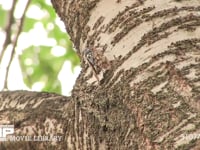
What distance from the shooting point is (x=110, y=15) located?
3.18 ft

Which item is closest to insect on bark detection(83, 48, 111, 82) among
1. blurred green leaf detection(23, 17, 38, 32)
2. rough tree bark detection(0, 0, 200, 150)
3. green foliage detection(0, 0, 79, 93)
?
rough tree bark detection(0, 0, 200, 150)

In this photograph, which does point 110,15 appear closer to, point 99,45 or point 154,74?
point 99,45

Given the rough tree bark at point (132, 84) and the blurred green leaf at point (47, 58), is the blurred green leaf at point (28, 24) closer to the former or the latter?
the blurred green leaf at point (47, 58)

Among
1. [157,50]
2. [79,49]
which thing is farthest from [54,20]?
[157,50]

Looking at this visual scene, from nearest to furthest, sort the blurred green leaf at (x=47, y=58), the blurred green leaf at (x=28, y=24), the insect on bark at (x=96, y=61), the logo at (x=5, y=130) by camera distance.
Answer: the insect on bark at (x=96, y=61)
the logo at (x=5, y=130)
the blurred green leaf at (x=47, y=58)
the blurred green leaf at (x=28, y=24)

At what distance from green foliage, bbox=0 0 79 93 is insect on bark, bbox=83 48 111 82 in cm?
178

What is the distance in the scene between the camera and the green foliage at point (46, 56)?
2787 millimetres

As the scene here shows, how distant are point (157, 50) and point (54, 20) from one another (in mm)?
2118

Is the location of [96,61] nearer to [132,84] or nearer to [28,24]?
[132,84]

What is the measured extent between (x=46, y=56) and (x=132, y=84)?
2042 millimetres

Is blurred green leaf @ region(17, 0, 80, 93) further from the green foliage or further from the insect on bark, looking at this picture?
the insect on bark

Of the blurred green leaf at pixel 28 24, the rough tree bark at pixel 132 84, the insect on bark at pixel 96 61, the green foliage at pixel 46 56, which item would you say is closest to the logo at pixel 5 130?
the rough tree bark at pixel 132 84

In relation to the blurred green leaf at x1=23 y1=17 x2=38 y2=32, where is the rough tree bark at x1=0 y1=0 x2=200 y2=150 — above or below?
below

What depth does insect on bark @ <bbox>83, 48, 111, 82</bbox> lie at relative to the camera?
3.00 ft
